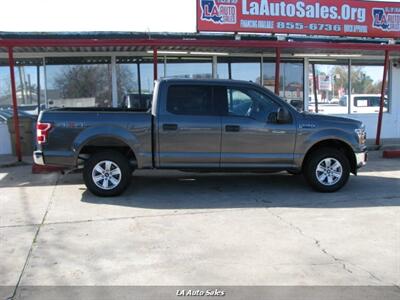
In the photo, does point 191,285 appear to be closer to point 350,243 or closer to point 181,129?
point 350,243

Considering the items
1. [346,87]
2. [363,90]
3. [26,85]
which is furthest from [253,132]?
[363,90]

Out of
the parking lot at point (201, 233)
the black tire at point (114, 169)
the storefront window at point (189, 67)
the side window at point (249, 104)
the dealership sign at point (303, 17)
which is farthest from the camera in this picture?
the storefront window at point (189, 67)

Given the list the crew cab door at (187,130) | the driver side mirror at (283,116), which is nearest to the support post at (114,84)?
the crew cab door at (187,130)

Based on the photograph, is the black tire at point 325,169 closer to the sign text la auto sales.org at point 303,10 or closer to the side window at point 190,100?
the side window at point 190,100

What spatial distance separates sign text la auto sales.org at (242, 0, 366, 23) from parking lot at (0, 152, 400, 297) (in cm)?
578

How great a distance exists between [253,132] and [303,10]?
6.99m

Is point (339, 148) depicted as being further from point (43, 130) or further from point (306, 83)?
point (306, 83)

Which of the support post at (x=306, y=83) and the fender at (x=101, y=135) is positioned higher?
the support post at (x=306, y=83)

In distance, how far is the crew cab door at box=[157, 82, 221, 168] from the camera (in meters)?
8.23

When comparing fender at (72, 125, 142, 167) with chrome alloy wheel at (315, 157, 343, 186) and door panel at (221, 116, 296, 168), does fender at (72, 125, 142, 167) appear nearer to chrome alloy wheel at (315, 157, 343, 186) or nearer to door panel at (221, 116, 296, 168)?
door panel at (221, 116, 296, 168)

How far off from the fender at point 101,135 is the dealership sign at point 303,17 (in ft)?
19.6

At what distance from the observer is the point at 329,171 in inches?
339

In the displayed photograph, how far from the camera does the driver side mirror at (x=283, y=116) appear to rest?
8.29 metres

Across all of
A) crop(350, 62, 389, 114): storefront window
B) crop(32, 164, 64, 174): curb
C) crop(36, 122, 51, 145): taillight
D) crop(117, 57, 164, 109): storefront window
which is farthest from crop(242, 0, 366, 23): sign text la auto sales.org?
crop(36, 122, 51, 145): taillight
